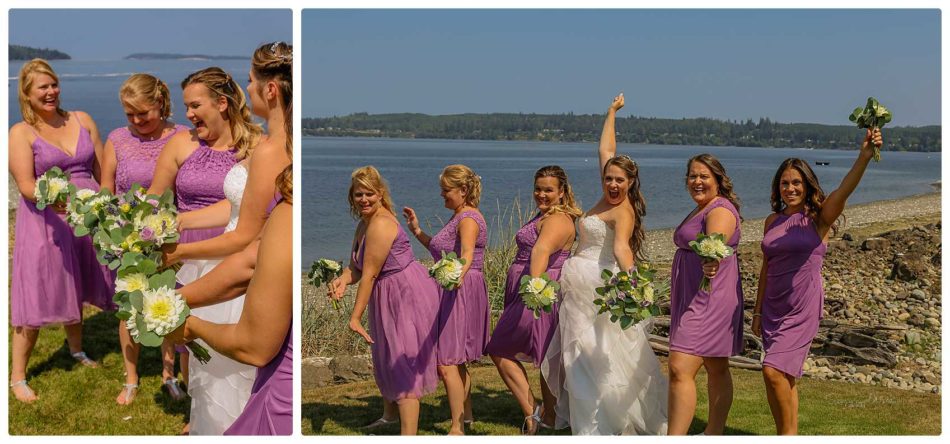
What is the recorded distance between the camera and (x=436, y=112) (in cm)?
717

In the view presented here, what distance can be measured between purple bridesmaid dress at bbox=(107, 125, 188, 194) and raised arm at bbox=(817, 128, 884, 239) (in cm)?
402

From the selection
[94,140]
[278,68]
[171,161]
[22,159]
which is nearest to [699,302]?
[278,68]

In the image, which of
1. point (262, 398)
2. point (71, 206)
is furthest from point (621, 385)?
point (71, 206)

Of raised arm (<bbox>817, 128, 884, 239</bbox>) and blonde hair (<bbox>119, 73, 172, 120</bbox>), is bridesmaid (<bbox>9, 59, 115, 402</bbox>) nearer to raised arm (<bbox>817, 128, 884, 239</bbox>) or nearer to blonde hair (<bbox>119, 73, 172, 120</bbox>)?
blonde hair (<bbox>119, 73, 172, 120</bbox>)

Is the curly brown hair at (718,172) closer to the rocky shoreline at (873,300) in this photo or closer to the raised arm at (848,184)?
the raised arm at (848,184)

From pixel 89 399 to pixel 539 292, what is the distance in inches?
137

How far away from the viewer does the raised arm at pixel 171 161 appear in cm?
656

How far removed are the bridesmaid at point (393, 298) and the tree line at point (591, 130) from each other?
79cm

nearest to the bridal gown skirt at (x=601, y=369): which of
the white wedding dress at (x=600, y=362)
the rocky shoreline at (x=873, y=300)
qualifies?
the white wedding dress at (x=600, y=362)

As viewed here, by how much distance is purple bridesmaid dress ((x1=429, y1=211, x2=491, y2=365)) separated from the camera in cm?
677

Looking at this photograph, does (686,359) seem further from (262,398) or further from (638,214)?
(262,398)

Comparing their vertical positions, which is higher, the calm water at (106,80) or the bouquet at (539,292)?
the calm water at (106,80)

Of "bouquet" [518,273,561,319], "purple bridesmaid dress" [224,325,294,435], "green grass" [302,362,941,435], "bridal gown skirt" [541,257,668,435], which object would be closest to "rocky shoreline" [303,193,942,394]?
"green grass" [302,362,941,435]
